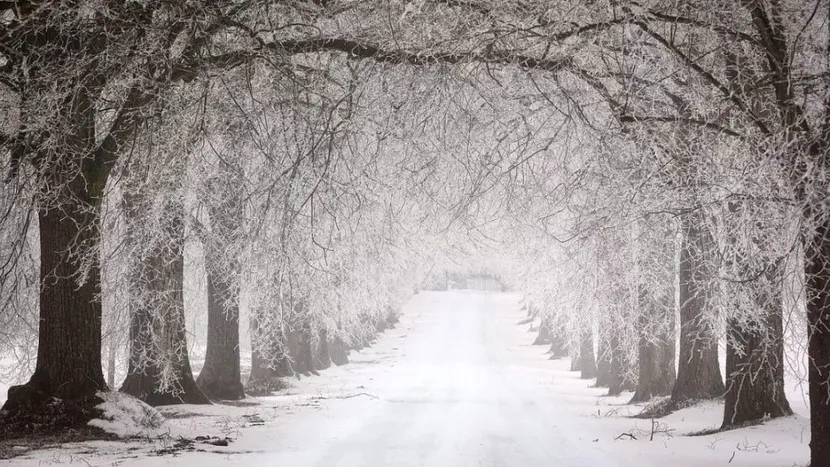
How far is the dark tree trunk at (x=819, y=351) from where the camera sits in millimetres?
6812

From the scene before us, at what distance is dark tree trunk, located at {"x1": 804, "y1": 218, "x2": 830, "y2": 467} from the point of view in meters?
6.81

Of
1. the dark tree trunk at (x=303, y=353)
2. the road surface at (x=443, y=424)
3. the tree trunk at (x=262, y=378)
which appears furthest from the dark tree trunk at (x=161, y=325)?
the dark tree trunk at (x=303, y=353)

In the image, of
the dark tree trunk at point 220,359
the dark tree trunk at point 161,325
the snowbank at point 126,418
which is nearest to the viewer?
the snowbank at point 126,418

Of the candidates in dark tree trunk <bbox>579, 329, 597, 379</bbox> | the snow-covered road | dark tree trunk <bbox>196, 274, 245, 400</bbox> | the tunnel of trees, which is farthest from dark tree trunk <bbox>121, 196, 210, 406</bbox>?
dark tree trunk <bbox>579, 329, 597, 379</bbox>

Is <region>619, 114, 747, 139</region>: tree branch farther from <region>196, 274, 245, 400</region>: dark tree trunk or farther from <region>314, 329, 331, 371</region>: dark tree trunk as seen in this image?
<region>314, 329, 331, 371</region>: dark tree trunk

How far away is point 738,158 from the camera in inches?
329

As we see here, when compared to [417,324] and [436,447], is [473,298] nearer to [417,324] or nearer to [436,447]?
[417,324]

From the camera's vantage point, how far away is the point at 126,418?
10.1 meters

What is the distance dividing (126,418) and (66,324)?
4.59 feet

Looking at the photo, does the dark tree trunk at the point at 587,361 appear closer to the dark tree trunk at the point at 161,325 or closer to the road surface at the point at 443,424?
the road surface at the point at 443,424

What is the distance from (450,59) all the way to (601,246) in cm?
341

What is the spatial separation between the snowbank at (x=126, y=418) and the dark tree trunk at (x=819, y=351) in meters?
7.20

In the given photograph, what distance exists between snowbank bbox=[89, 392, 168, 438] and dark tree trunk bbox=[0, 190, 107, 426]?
6.8 inches

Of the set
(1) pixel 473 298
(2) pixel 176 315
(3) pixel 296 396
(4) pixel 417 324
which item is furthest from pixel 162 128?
(1) pixel 473 298
